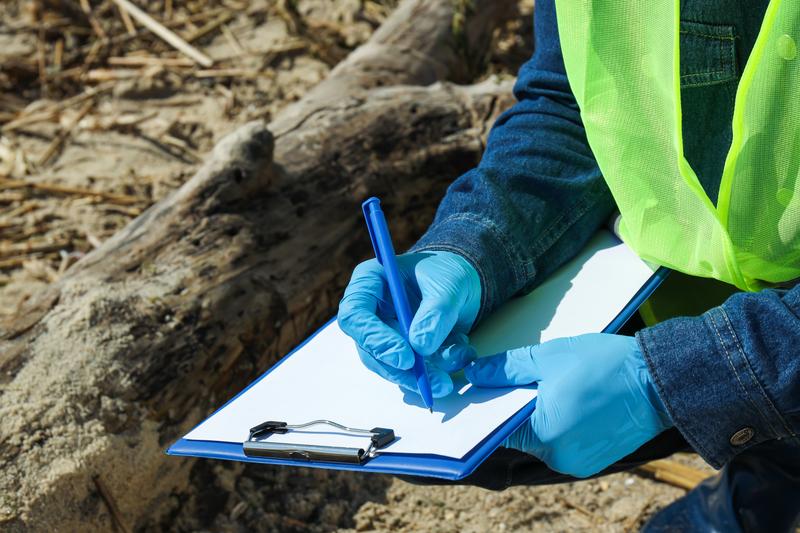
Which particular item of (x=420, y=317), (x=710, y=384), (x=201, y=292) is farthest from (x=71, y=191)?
(x=710, y=384)

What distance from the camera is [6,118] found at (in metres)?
3.25

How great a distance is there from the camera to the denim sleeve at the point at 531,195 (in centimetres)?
142

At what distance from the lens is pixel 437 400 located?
1.23 metres

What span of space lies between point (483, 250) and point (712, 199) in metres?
0.37

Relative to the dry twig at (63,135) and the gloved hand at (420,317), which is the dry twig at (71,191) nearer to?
the dry twig at (63,135)

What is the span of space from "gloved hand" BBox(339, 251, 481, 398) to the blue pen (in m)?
0.01

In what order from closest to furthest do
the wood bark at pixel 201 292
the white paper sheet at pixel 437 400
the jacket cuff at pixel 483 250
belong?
the white paper sheet at pixel 437 400
the jacket cuff at pixel 483 250
the wood bark at pixel 201 292

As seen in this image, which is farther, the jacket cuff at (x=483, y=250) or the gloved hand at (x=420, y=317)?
the jacket cuff at (x=483, y=250)

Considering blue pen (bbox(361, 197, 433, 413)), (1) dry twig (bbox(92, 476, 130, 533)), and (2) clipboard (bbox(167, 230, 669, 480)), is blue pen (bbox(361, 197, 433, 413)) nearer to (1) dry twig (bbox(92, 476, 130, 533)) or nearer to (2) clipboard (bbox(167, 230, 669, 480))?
(2) clipboard (bbox(167, 230, 669, 480))

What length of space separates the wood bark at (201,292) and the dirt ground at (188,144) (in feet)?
0.65

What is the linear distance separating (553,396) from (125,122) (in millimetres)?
2376

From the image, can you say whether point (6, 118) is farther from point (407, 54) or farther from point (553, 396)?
point (553, 396)

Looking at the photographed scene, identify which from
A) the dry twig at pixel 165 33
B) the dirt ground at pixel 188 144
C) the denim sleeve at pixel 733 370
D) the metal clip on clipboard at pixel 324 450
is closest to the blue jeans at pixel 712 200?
the denim sleeve at pixel 733 370

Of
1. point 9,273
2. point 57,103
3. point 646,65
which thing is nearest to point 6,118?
point 57,103
